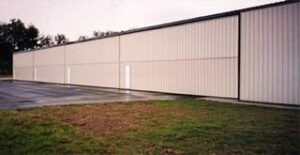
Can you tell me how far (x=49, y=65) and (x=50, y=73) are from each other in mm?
1029

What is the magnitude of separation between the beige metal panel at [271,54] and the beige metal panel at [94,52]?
1372 cm

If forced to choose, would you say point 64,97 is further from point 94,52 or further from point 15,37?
point 15,37

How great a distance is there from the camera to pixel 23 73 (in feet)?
173

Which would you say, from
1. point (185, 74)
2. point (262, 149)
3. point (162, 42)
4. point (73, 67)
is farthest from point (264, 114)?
point (73, 67)

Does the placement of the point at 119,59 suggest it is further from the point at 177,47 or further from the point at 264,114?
the point at 264,114

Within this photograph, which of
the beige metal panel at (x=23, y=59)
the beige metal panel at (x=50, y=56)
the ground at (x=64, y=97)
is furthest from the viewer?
the beige metal panel at (x=23, y=59)

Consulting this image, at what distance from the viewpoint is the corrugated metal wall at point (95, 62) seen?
96.2 ft

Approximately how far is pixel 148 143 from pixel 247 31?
11.1 m

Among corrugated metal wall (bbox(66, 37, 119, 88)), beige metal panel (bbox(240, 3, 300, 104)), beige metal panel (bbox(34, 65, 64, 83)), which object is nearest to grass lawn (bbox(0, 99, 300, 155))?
beige metal panel (bbox(240, 3, 300, 104))

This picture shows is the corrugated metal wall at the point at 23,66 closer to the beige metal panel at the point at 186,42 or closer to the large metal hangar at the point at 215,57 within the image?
the large metal hangar at the point at 215,57

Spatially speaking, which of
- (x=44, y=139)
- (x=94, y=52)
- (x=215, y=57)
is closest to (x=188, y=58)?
(x=215, y=57)

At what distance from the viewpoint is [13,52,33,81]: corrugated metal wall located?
49.6 meters

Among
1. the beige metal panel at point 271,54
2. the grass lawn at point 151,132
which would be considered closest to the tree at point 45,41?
the beige metal panel at point 271,54

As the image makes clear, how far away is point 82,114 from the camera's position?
12.7m
